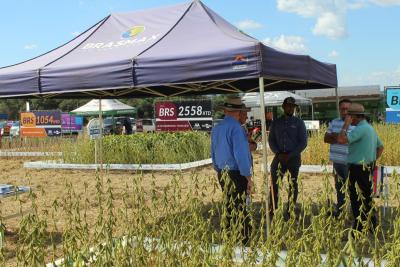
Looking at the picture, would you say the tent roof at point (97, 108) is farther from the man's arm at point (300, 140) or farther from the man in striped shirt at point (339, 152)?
the man in striped shirt at point (339, 152)

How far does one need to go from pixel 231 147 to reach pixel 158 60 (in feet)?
4.06

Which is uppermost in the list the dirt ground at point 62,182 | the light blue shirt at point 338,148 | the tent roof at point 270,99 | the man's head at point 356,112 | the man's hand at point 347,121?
the tent roof at point 270,99

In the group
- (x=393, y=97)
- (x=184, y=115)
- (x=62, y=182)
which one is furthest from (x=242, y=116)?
(x=184, y=115)

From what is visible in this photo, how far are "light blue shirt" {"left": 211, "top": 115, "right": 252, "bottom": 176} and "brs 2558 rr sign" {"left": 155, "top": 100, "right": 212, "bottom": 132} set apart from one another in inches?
472

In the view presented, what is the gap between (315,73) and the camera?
5.65m

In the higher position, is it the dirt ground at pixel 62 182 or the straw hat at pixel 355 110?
the straw hat at pixel 355 110

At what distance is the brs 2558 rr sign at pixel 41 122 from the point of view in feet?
63.4

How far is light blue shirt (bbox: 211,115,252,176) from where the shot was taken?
4.60m

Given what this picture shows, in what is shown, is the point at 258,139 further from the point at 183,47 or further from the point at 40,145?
the point at 183,47

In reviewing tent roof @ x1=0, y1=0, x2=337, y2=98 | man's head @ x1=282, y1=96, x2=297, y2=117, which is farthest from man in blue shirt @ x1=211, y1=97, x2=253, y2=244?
man's head @ x1=282, y1=96, x2=297, y2=117

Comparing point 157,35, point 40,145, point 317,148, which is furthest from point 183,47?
point 40,145

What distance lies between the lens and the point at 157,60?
488 centimetres

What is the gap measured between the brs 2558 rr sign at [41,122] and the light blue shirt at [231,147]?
15.9m

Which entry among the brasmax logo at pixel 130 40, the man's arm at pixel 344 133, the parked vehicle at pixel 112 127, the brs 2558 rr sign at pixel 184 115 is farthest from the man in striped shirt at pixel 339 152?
the brs 2558 rr sign at pixel 184 115
